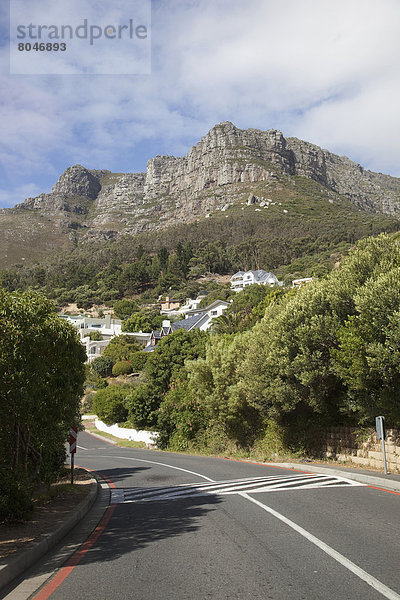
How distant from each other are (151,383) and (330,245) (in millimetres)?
88840

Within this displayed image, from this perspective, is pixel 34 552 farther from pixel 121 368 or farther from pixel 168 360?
pixel 121 368

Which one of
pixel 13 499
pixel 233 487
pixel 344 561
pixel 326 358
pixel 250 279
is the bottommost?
pixel 233 487

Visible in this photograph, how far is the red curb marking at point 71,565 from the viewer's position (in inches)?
206

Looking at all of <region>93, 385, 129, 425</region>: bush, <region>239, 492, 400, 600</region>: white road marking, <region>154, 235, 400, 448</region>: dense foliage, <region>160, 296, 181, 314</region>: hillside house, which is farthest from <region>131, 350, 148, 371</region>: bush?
<region>239, 492, 400, 600</region>: white road marking

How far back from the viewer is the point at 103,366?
73375mm

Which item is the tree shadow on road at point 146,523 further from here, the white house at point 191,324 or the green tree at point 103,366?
the green tree at point 103,366

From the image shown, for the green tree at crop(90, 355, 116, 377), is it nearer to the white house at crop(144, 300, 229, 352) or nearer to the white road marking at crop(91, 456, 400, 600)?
the white house at crop(144, 300, 229, 352)

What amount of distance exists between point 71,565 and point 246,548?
96.8 inches

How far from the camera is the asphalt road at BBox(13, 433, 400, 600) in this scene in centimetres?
505

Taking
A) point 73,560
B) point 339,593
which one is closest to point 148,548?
point 73,560

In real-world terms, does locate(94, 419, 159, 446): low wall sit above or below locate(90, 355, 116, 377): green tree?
below

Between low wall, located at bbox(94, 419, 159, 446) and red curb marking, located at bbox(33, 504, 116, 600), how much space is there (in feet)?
102

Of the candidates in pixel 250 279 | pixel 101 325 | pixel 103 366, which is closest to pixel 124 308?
pixel 101 325

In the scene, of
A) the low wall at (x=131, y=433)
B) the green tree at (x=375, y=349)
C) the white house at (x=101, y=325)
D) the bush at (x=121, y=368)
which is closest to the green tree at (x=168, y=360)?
the low wall at (x=131, y=433)
